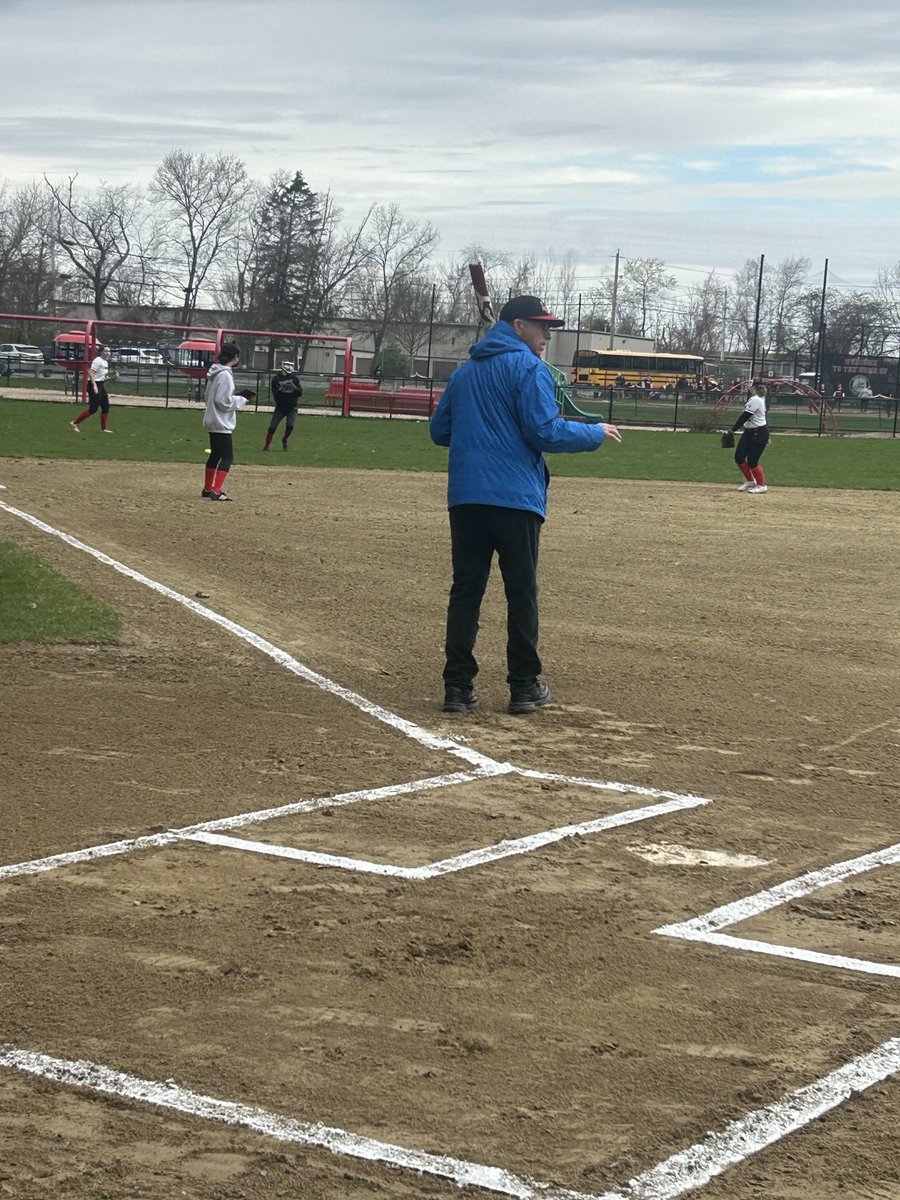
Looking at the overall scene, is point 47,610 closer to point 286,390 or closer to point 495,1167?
point 495,1167

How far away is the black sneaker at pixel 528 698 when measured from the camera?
754cm

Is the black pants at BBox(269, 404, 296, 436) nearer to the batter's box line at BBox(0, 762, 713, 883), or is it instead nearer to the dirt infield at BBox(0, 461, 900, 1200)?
the dirt infield at BBox(0, 461, 900, 1200)

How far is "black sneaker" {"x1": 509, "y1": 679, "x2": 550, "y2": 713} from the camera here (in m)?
7.54

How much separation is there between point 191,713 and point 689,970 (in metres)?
3.70

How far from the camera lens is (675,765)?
6.52m

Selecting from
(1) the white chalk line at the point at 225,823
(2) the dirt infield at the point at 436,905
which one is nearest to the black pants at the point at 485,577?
(2) the dirt infield at the point at 436,905

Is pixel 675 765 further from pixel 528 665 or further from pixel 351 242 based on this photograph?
pixel 351 242

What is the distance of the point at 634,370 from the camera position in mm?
81750

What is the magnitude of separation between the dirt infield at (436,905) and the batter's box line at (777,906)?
0.08 ft

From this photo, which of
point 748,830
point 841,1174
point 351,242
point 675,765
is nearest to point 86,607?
point 675,765

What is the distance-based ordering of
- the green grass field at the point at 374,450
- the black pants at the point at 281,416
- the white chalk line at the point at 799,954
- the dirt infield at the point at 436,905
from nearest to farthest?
1. the dirt infield at the point at 436,905
2. the white chalk line at the point at 799,954
3. the green grass field at the point at 374,450
4. the black pants at the point at 281,416

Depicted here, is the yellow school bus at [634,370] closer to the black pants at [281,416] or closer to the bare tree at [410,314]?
the bare tree at [410,314]

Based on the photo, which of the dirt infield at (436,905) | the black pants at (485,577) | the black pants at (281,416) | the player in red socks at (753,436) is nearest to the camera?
the dirt infield at (436,905)

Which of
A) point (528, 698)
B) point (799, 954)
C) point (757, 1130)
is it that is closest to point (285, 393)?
point (528, 698)
